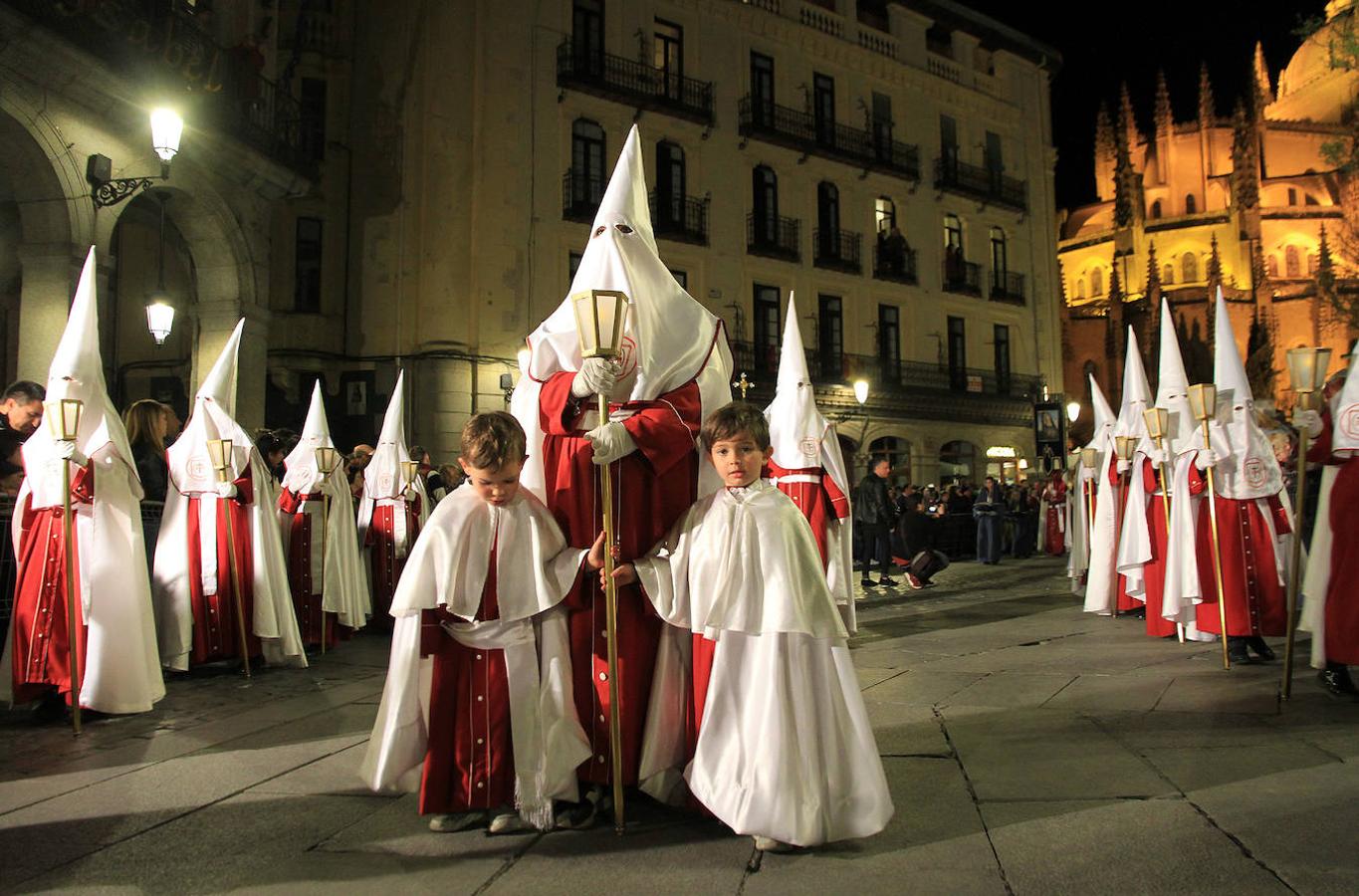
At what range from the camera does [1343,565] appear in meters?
5.41

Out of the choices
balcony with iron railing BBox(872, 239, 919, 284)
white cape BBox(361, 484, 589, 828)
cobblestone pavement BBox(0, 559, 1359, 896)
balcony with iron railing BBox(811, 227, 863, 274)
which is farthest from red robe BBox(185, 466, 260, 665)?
balcony with iron railing BBox(872, 239, 919, 284)

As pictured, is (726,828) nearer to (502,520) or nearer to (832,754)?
(832,754)

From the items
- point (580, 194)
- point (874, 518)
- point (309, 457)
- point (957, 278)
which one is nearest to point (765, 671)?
point (309, 457)

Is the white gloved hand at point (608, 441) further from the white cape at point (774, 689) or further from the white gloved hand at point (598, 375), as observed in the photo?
the white cape at point (774, 689)

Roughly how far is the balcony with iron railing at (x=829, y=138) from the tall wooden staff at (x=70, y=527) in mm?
22267

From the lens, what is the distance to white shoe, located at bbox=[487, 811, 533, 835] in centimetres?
337

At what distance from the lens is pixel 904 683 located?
6250 mm

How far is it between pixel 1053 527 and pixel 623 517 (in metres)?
19.6

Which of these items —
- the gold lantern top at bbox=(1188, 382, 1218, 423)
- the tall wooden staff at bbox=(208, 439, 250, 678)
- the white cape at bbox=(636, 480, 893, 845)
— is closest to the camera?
the white cape at bbox=(636, 480, 893, 845)

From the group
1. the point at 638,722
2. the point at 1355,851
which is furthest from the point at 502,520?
the point at 1355,851

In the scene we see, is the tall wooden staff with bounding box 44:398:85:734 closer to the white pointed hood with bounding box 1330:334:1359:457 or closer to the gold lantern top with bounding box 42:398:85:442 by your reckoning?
the gold lantern top with bounding box 42:398:85:442

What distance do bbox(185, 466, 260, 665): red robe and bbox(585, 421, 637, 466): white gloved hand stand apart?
484 centimetres

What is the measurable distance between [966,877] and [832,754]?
54cm

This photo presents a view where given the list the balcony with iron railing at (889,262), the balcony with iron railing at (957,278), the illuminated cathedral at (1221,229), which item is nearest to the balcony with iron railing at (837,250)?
the balcony with iron railing at (889,262)
